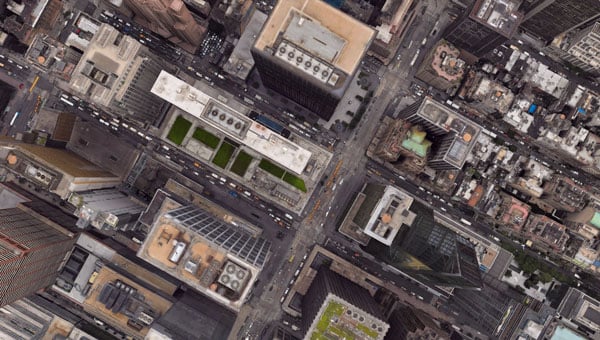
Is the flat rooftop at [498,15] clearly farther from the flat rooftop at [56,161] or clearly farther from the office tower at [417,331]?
the flat rooftop at [56,161]

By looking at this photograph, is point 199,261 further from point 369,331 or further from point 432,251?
point 432,251

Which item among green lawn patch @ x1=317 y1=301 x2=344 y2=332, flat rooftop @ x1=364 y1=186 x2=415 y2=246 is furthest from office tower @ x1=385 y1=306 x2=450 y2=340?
flat rooftop @ x1=364 y1=186 x2=415 y2=246

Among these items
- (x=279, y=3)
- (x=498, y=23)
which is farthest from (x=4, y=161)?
(x=498, y=23)

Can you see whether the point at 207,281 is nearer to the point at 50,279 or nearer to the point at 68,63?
the point at 50,279

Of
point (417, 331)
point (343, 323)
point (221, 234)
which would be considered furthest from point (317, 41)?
point (417, 331)

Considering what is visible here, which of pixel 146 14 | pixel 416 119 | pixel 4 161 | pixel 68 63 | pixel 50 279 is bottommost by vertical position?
pixel 50 279

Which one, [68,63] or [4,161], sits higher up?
[68,63]

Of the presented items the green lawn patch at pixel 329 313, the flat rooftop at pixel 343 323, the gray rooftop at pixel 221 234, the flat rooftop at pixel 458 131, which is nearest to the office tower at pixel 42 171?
the gray rooftop at pixel 221 234
